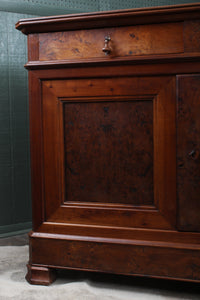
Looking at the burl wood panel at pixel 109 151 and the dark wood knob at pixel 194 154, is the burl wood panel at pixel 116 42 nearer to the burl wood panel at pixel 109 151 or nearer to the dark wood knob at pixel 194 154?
the burl wood panel at pixel 109 151

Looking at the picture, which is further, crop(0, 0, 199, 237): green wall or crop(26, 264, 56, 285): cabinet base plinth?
crop(0, 0, 199, 237): green wall

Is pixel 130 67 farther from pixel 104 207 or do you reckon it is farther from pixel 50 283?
pixel 50 283

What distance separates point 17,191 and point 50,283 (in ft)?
3.13

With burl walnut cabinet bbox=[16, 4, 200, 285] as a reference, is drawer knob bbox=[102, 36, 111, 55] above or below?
above

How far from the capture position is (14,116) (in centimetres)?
242

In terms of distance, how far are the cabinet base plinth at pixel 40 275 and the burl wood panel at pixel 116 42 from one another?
1053 mm

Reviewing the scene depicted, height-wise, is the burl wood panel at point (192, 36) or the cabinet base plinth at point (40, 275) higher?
the burl wood panel at point (192, 36)

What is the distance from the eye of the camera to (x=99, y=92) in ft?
5.13

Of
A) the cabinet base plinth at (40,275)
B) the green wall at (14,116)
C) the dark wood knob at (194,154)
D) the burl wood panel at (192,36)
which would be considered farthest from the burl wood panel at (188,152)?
the green wall at (14,116)

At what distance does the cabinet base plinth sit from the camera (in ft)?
5.43

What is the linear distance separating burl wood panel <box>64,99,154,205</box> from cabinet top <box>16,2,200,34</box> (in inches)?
14.2

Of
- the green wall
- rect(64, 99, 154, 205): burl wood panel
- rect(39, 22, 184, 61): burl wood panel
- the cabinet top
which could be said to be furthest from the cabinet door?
the green wall

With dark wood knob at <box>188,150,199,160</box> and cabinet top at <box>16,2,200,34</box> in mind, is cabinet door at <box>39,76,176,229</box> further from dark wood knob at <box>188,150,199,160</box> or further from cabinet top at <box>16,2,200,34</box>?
cabinet top at <box>16,2,200,34</box>

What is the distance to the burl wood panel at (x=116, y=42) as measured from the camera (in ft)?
4.79
